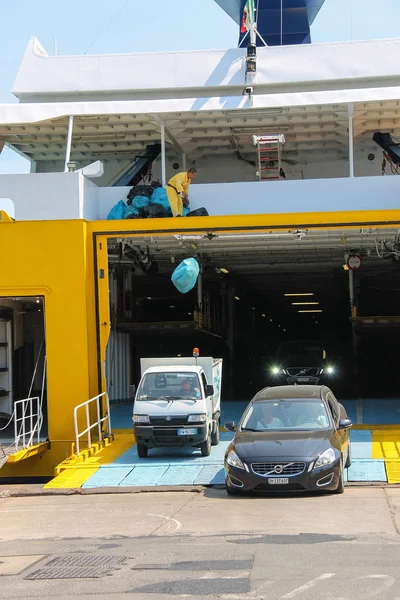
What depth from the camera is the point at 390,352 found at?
33.9 metres

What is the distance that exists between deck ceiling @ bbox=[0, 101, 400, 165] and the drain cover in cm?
1276

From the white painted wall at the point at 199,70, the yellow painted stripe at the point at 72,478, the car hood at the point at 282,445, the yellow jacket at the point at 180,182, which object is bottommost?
the yellow painted stripe at the point at 72,478

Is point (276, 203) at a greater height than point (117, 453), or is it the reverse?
point (276, 203)

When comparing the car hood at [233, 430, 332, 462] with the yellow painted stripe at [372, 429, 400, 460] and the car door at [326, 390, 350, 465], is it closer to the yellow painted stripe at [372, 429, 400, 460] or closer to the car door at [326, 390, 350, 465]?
the car door at [326, 390, 350, 465]

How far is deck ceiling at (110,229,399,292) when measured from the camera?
65.3ft

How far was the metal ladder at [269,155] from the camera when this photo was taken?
1859 centimetres

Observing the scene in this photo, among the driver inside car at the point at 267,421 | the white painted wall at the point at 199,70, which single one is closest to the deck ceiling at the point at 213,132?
the white painted wall at the point at 199,70

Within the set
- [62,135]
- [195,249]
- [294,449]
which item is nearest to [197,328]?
[195,249]

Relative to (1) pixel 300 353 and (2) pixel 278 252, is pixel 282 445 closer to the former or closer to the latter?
(2) pixel 278 252

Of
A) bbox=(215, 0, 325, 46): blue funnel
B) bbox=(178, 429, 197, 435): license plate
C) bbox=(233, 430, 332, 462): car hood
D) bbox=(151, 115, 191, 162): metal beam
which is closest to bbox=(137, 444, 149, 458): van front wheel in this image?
bbox=(178, 429, 197, 435): license plate

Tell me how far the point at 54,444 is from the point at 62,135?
26.6 ft

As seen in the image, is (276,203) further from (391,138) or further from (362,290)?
(362,290)

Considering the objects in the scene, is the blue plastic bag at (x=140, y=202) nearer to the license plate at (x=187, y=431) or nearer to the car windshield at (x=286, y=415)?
the license plate at (x=187, y=431)

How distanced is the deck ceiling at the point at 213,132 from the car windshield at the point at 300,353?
6090 millimetres
